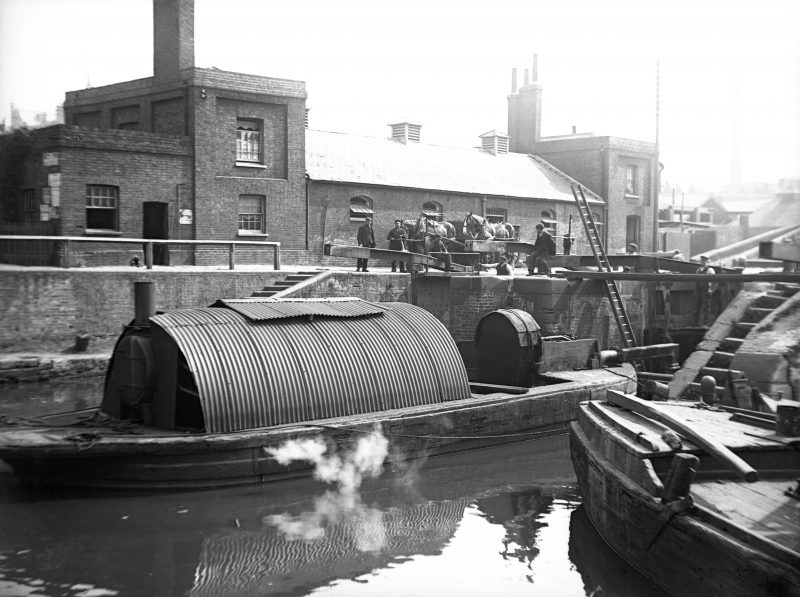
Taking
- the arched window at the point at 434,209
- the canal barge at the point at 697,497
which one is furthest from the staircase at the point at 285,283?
the canal barge at the point at 697,497

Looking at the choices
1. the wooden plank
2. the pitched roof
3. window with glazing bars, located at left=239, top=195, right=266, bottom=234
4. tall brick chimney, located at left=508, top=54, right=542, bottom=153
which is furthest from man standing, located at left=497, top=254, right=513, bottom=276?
tall brick chimney, located at left=508, top=54, right=542, bottom=153

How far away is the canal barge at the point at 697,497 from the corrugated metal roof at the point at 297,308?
470 centimetres

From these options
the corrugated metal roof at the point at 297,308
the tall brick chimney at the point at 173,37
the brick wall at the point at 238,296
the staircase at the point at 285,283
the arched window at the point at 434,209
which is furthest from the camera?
the arched window at the point at 434,209

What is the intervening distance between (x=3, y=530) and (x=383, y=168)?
24.5m

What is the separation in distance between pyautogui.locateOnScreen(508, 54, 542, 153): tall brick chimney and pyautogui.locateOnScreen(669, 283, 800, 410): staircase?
28.3 m

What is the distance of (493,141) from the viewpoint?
40.5 m

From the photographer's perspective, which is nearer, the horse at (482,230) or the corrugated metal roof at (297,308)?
the corrugated metal roof at (297,308)

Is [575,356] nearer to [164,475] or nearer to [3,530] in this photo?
[164,475]

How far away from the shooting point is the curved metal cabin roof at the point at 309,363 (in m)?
11.1

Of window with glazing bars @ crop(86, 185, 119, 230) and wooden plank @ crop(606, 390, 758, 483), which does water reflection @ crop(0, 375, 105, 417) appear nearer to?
window with glazing bars @ crop(86, 185, 119, 230)

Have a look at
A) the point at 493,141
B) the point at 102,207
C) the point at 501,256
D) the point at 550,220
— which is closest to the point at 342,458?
the point at 501,256

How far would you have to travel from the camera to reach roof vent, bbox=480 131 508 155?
4044 centimetres

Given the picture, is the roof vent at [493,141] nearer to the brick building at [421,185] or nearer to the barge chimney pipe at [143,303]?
the brick building at [421,185]

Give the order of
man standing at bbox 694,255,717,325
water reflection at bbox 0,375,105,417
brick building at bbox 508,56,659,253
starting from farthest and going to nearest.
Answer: brick building at bbox 508,56,659,253
man standing at bbox 694,255,717,325
water reflection at bbox 0,375,105,417
